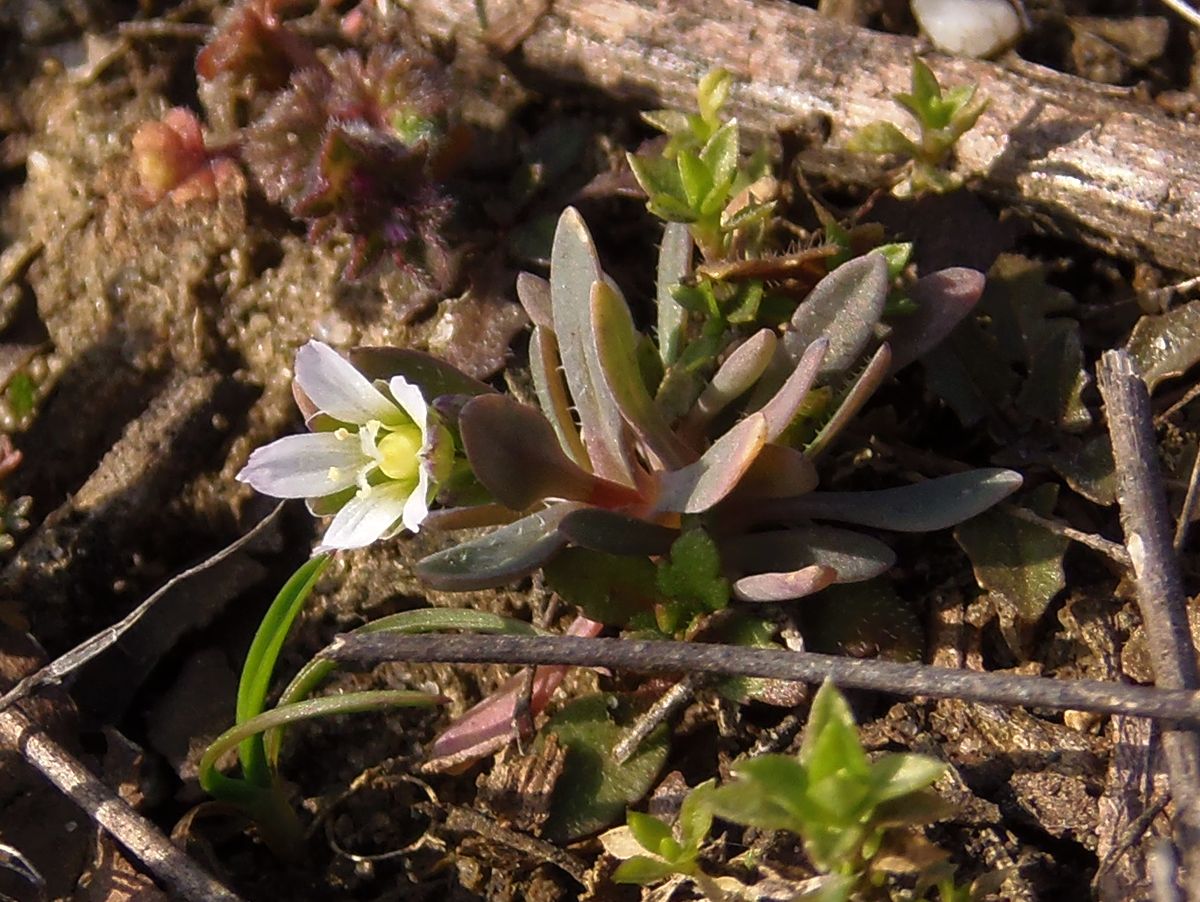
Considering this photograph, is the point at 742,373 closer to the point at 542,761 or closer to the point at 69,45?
the point at 542,761

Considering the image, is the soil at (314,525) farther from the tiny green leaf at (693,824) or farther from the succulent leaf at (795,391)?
the succulent leaf at (795,391)

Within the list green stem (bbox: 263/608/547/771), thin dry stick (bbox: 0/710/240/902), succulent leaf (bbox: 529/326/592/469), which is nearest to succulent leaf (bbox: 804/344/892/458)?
succulent leaf (bbox: 529/326/592/469)

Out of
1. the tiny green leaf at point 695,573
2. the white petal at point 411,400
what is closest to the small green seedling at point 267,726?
the white petal at point 411,400

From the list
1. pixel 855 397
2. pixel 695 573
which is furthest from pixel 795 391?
pixel 695 573

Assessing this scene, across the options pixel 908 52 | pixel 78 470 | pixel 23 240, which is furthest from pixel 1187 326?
pixel 23 240

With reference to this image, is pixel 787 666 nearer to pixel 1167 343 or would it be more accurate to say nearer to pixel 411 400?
pixel 411 400
